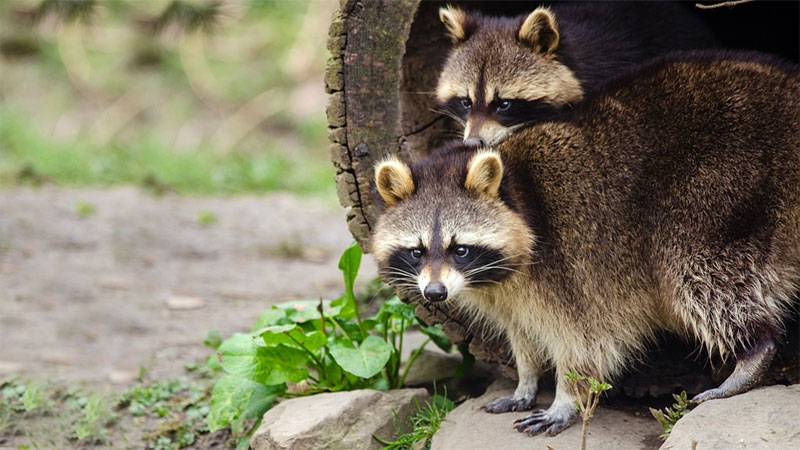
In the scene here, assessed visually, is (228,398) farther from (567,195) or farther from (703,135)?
(703,135)

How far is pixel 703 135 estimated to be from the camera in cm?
376

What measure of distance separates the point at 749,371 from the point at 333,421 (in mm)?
1644

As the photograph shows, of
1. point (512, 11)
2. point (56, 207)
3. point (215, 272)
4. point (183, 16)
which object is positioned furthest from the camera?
point (56, 207)

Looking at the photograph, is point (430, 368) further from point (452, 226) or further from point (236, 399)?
point (452, 226)

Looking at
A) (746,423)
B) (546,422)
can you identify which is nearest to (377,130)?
(546,422)

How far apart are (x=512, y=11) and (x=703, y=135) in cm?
216

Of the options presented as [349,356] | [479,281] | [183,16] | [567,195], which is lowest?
[349,356]

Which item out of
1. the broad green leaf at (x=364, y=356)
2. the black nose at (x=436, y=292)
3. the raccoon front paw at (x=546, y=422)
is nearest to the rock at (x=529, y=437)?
the raccoon front paw at (x=546, y=422)

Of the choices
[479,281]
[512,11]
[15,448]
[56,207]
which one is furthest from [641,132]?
[56,207]

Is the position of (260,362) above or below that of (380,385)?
above

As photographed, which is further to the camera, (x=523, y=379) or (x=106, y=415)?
(x=106, y=415)

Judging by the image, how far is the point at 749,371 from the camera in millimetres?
3619

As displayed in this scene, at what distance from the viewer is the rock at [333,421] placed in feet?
12.4

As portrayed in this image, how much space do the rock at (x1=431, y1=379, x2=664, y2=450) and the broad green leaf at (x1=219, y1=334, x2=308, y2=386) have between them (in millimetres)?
712
